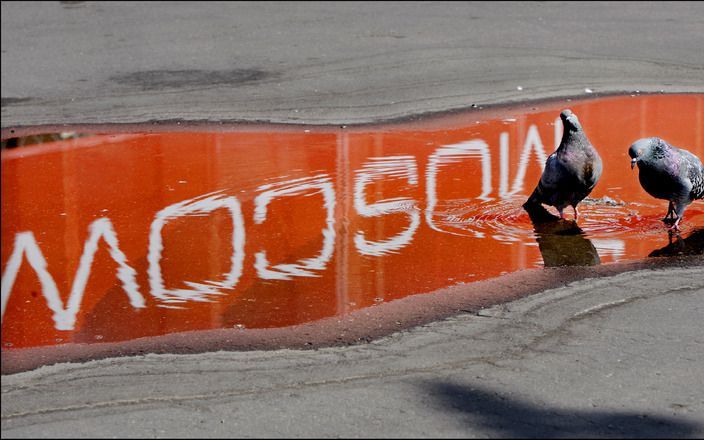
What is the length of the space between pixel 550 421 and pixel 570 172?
3344 millimetres

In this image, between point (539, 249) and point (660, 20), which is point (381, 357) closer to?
point (539, 249)

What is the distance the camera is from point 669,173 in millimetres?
7648

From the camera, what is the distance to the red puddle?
6.59 meters

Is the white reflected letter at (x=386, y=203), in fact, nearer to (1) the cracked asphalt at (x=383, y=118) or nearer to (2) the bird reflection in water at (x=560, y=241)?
(2) the bird reflection in water at (x=560, y=241)

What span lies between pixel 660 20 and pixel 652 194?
293 inches

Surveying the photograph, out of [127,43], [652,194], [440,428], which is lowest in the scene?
[440,428]

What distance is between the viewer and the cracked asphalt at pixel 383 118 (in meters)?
4.87

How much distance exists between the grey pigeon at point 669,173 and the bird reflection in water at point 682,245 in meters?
0.16

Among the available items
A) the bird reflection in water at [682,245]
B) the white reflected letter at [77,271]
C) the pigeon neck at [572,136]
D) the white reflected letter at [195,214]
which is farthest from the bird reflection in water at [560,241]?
the white reflected letter at [77,271]

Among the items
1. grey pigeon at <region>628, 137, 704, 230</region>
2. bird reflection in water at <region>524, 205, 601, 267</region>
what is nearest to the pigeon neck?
grey pigeon at <region>628, 137, 704, 230</region>

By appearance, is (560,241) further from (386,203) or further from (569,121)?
(386,203)

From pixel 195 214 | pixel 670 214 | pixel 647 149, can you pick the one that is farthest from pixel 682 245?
pixel 195 214

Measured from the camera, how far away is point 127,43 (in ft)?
45.9

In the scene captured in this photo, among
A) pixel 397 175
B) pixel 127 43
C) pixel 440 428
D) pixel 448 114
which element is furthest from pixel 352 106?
pixel 440 428
